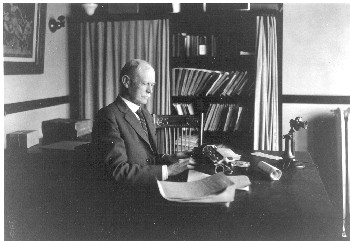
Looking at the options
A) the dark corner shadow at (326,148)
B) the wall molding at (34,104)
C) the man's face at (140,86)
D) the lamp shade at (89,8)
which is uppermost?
the lamp shade at (89,8)

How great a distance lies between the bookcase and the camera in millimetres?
3570

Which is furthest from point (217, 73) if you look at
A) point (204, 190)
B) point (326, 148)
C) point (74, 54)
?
point (204, 190)

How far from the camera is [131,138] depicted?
6.70 feet

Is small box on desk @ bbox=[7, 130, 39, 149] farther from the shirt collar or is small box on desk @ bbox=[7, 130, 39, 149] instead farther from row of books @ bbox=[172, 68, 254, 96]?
row of books @ bbox=[172, 68, 254, 96]

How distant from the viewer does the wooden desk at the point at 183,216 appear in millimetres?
1403

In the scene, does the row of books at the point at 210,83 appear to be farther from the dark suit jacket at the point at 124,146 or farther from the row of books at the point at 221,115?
the dark suit jacket at the point at 124,146

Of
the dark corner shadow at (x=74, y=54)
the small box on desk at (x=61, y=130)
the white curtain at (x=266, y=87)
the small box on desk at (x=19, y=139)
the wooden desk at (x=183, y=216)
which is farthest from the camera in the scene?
the dark corner shadow at (x=74, y=54)

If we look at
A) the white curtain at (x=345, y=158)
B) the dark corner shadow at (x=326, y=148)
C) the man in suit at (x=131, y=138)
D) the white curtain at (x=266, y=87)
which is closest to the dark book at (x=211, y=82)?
the white curtain at (x=266, y=87)

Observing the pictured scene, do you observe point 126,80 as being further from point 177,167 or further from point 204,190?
point 204,190

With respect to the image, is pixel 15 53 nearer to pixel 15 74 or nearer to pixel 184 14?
pixel 15 74

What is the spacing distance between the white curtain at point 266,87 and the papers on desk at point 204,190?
191 centimetres

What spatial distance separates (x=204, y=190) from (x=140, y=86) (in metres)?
0.83

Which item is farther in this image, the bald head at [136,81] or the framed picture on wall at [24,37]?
the framed picture on wall at [24,37]

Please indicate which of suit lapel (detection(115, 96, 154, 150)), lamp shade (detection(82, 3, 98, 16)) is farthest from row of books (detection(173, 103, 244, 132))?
suit lapel (detection(115, 96, 154, 150))
